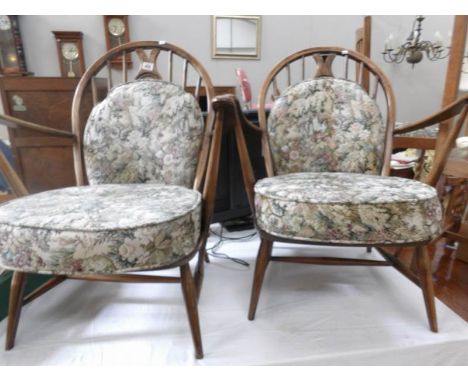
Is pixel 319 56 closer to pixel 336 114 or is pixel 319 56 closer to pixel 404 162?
pixel 336 114

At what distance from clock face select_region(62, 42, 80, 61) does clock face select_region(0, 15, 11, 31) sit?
369 millimetres

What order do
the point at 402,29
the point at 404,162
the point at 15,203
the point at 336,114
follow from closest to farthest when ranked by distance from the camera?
the point at 15,203
the point at 336,114
the point at 404,162
the point at 402,29

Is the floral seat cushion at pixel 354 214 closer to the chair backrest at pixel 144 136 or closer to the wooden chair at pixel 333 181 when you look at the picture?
the wooden chair at pixel 333 181

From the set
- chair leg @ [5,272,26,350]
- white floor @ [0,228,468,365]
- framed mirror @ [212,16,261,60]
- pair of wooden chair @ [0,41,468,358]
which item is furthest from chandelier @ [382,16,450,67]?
chair leg @ [5,272,26,350]

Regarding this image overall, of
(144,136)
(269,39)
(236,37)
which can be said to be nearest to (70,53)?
(236,37)

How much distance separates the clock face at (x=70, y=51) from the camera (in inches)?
101

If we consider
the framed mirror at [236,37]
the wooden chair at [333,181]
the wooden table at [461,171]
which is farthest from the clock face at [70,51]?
the wooden table at [461,171]

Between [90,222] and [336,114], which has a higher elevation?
[336,114]

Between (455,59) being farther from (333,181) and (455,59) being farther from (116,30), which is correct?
(116,30)

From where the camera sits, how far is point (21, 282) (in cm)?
83

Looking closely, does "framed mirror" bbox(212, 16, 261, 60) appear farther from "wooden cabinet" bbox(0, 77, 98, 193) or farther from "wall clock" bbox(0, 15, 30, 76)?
"wall clock" bbox(0, 15, 30, 76)

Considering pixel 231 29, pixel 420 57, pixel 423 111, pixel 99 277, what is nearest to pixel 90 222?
pixel 99 277

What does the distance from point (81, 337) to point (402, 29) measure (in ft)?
10.6

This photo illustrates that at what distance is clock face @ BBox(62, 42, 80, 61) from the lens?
2.56 m
